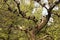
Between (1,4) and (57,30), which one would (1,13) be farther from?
(57,30)

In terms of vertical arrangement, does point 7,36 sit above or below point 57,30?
below

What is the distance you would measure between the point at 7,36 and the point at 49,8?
9126 mm

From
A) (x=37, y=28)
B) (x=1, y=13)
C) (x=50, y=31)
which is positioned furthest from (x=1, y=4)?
(x=50, y=31)

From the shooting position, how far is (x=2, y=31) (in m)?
17.0

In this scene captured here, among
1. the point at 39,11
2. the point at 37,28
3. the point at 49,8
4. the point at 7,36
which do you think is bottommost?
the point at 7,36

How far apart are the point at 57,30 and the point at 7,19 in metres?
3.85

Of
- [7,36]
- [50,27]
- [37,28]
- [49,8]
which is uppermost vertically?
[49,8]

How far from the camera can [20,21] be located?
57.4 feet

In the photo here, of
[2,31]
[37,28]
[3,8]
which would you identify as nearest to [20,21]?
[2,31]

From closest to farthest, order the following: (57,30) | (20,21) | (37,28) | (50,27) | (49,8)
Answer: (49,8)
(37,28)
(57,30)
(50,27)
(20,21)

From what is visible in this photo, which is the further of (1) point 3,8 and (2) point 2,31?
(2) point 2,31

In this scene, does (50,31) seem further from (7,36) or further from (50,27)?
(7,36)

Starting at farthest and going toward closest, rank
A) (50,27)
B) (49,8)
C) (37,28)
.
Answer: (50,27) → (37,28) → (49,8)

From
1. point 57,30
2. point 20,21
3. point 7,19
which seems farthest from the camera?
point 20,21
